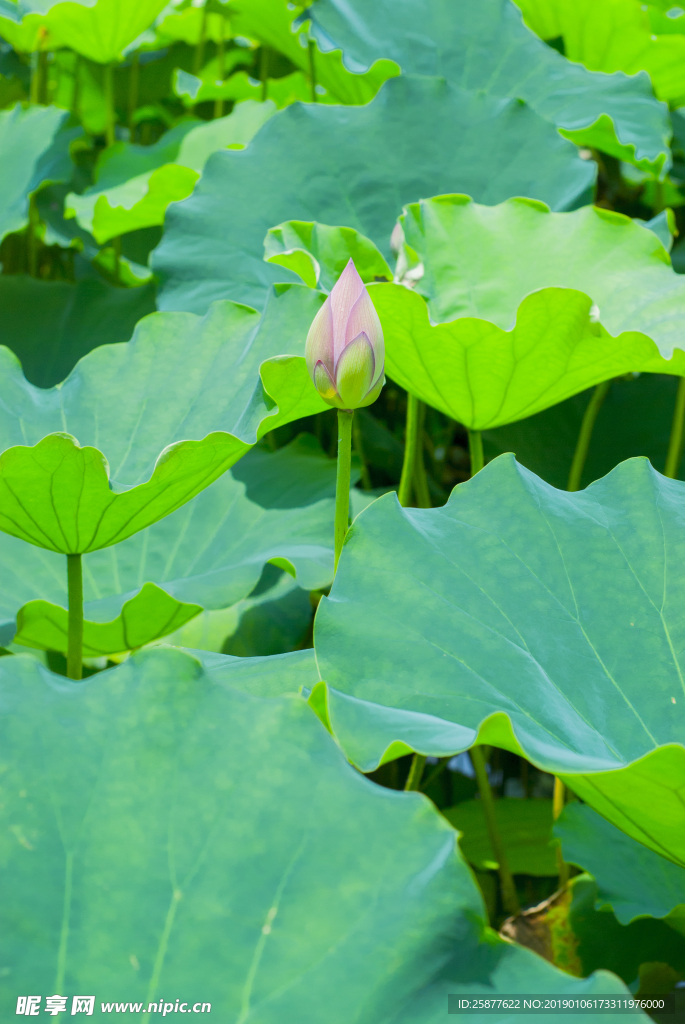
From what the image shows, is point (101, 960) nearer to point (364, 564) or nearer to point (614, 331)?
point (364, 564)

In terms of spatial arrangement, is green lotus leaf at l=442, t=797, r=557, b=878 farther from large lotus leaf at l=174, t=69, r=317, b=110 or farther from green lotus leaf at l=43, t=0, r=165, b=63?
green lotus leaf at l=43, t=0, r=165, b=63

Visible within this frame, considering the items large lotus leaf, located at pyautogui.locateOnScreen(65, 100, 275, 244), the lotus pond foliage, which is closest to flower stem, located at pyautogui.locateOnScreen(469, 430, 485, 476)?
the lotus pond foliage

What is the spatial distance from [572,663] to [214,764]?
13.7 inches

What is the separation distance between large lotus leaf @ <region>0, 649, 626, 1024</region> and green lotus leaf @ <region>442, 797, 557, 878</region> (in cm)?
81

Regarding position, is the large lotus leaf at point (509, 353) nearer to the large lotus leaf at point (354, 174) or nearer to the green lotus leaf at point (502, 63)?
the large lotus leaf at point (354, 174)

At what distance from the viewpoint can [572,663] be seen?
0.74 metres

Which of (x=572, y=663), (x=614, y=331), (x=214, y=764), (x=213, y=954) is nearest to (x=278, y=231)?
(x=614, y=331)

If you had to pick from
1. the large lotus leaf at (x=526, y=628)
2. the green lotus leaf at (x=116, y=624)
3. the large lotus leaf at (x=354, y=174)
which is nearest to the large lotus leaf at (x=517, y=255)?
the large lotus leaf at (x=354, y=174)

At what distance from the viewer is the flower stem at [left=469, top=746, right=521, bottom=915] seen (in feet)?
3.56

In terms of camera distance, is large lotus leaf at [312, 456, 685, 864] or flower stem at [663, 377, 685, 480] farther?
flower stem at [663, 377, 685, 480]

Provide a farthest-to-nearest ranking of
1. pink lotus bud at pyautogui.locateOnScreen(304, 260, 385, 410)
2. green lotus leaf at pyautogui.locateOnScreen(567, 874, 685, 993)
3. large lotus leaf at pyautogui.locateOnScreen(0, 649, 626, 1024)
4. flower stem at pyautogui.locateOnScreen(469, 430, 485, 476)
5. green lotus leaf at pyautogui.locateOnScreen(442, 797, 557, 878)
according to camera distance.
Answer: green lotus leaf at pyautogui.locateOnScreen(442, 797, 557, 878) → flower stem at pyautogui.locateOnScreen(469, 430, 485, 476) → green lotus leaf at pyautogui.locateOnScreen(567, 874, 685, 993) → pink lotus bud at pyautogui.locateOnScreen(304, 260, 385, 410) → large lotus leaf at pyautogui.locateOnScreen(0, 649, 626, 1024)

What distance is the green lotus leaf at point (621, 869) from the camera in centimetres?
87

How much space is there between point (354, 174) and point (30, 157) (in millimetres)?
644

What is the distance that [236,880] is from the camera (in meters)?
0.50
